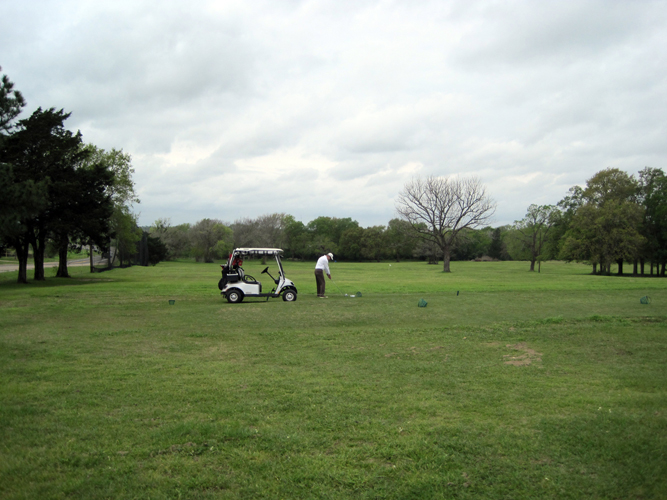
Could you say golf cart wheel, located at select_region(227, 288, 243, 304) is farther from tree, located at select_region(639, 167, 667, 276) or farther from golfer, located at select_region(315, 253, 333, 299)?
tree, located at select_region(639, 167, 667, 276)

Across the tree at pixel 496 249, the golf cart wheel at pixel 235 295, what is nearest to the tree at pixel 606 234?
the golf cart wheel at pixel 235 295

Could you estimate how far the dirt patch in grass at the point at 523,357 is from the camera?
28.0ft

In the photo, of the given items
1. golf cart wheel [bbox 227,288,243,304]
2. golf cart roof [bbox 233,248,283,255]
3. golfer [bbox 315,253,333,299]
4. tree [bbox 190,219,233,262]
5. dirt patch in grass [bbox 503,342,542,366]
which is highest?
tree [bbox 190,219,233,262]

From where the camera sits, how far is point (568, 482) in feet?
13.6

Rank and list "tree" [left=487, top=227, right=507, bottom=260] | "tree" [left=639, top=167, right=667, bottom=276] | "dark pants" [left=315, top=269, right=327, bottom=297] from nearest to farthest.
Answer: "dark pants" [left=315, top=269, right=327, bottom=297], "tree" [left=639, top=167, right=667, bottom=276], "tree" [left=487, top=227, right=507, bottom=260]

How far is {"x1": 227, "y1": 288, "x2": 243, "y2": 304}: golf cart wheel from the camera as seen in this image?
18609 mm

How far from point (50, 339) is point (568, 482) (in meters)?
10.9

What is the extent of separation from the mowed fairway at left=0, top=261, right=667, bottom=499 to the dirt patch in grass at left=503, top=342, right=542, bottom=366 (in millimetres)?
36

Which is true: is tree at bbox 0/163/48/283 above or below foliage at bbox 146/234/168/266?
above

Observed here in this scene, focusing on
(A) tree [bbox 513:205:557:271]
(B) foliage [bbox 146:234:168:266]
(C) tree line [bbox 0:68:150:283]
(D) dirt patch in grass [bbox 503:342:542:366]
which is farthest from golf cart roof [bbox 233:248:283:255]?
(B) foliage [bbox 146:234:168:266]

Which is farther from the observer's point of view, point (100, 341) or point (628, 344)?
point (100, 341)

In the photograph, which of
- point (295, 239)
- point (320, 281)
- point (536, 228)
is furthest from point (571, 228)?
point (295, 239)

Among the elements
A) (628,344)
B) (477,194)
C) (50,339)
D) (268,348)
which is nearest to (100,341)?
(50,339)

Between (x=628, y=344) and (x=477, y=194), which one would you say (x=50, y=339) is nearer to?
(x=628, y=344)
